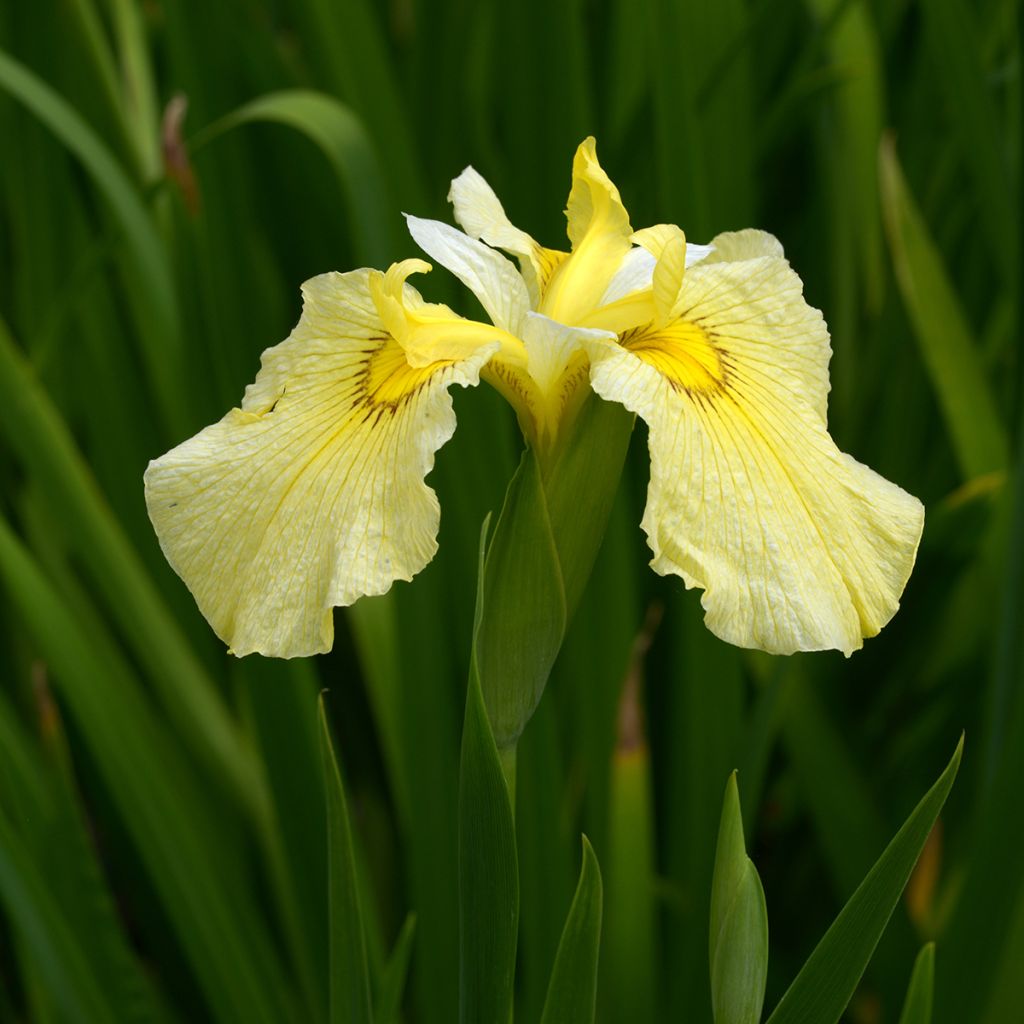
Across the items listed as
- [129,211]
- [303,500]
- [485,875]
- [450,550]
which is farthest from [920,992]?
[129,211]

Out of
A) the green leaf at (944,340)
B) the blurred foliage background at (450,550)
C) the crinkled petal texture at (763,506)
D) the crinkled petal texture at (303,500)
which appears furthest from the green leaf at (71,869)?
the green leaf at (944,340)

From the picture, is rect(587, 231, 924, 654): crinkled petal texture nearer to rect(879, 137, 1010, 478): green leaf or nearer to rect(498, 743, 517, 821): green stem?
rect(498, 743, 517, 821): green stem

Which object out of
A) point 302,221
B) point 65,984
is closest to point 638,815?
point 65,984

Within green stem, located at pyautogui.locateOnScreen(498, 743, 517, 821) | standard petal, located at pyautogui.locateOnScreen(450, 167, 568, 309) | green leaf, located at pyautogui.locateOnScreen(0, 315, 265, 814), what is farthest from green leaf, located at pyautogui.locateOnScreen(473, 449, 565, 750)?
green leaf, located at pyautogui.locateOnScreen(0, 315, 265, 814)

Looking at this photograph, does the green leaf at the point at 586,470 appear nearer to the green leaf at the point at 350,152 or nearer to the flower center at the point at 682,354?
the flower center at the point at 682,354

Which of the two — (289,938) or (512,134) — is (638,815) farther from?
(512,134)

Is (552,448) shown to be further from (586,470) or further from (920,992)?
(920,992)
